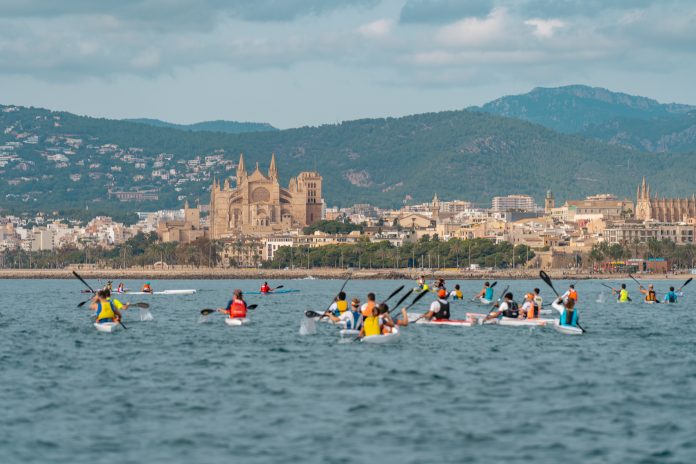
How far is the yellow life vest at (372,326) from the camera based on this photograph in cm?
4394

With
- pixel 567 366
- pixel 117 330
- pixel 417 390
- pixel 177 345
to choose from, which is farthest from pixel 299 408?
pixel 117 330

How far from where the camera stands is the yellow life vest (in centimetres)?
4394

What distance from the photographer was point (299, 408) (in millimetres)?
32250

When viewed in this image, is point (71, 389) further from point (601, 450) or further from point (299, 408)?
point (601, 450)

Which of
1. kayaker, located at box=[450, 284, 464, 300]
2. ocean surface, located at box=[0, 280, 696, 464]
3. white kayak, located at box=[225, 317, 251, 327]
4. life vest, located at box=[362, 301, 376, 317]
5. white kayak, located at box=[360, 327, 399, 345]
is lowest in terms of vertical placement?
ocean surface, located at box=[0, 280, 696, 464]

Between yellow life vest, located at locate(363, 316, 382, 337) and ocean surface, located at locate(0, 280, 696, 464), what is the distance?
46 cm

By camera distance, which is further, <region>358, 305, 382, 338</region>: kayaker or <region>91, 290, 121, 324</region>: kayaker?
<region>91, 290, 121, 324</region>: kayaker

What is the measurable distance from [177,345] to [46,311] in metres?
29.0

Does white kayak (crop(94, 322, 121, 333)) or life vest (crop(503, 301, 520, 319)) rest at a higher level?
life vest (crop(503, 301, 520, 319))

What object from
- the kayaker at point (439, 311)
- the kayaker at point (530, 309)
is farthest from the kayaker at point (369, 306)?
the kayaker at point (530, 309)

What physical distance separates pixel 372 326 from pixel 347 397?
1029 centimetres

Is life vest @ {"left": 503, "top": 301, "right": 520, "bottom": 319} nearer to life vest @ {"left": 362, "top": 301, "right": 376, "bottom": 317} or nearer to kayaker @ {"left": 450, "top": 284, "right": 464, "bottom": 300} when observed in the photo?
life vest @ {"left": 362, "top": 301, "right": 376, "bottom": 317}

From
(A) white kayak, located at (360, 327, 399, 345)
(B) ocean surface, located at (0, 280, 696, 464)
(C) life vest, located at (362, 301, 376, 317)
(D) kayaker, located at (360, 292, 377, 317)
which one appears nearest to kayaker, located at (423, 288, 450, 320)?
(B) ocean surface, located at (0, 280, 696, 464)

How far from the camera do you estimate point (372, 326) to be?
144 ft
